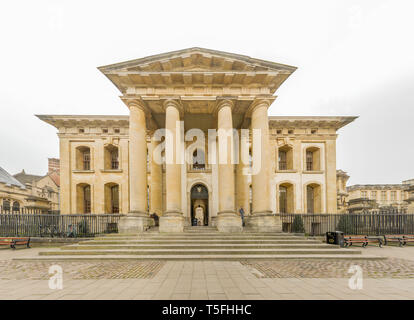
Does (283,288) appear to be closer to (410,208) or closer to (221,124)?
(221,124)

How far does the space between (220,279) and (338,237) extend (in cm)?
826

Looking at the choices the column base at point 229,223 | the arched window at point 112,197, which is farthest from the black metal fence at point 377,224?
the arched window at point 112,197

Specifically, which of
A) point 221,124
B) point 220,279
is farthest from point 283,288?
point 221,124

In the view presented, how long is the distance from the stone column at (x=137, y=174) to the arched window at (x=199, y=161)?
23.8ft

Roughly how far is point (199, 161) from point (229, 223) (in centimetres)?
937

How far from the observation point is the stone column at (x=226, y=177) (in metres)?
12.9

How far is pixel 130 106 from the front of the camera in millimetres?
14758

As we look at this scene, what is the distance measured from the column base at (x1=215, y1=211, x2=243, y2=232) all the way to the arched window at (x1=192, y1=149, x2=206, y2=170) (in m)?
8.54

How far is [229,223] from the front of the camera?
42.0ft

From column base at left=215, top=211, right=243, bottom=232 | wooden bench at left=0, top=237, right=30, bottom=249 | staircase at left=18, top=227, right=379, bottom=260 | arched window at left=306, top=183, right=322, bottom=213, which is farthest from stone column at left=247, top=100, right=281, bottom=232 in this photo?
wooden bench at left=0, top=237, right=30, bottom=249

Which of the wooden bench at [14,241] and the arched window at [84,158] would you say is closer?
the wooden bench at [14,241]

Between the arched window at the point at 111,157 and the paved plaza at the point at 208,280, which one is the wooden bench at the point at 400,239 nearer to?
the paved plaza at the point at 208,280
